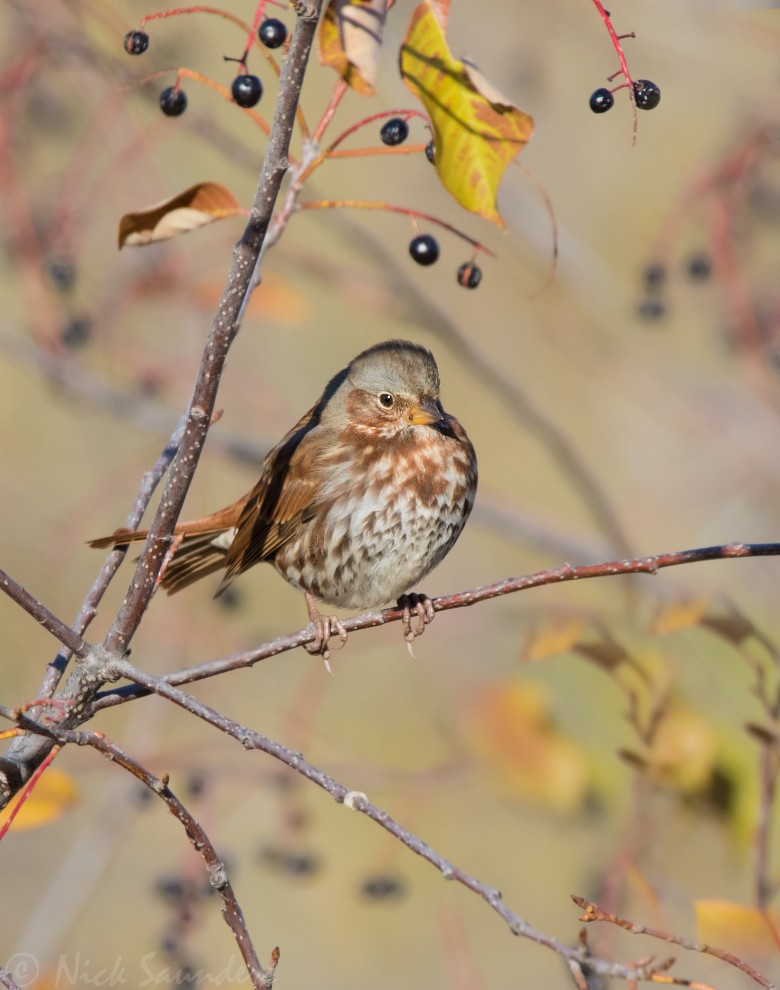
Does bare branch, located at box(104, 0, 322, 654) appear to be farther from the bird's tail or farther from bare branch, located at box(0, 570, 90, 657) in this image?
the bird's tail

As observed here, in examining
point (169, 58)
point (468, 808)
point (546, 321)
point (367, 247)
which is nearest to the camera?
point (169, 58)

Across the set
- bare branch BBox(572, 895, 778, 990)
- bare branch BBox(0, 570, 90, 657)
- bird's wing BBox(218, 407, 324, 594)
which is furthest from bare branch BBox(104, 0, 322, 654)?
bird's wing BBox(218, 407, 324, 594)

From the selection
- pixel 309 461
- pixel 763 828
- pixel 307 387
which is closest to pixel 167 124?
pixel 309 461

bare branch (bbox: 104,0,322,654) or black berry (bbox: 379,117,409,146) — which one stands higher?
black berry (bbox: 379,117,409,146)

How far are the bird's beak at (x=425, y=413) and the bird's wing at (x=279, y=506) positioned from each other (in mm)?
333

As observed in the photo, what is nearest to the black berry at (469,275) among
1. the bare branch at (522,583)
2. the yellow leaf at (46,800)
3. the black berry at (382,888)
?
the bare branch at (522,583)

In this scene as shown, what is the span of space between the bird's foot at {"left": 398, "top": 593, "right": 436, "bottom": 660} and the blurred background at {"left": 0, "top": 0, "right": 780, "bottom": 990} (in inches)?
14.8

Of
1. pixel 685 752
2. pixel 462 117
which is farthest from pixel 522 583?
pixel 685 752

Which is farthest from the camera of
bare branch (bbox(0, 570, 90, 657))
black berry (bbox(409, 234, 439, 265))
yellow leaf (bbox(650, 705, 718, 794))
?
yellow leaf (bbox(650, 705, 718, 794))

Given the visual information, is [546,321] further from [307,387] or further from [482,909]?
[482,909]

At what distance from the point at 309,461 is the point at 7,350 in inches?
49.1

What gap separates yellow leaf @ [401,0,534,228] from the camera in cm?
204

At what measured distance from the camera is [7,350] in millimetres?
4203

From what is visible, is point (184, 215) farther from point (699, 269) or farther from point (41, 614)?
point (699, 269)
